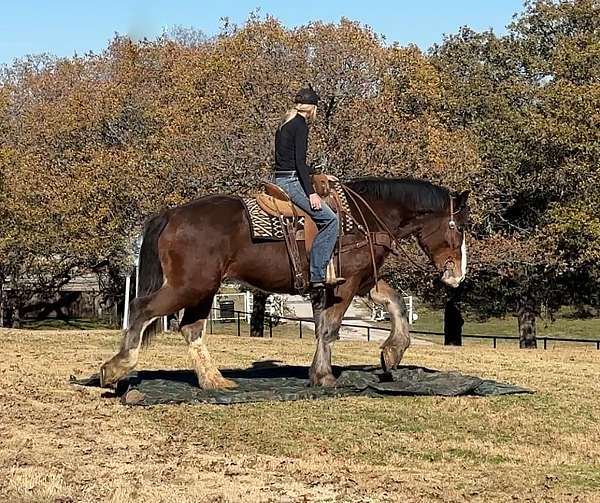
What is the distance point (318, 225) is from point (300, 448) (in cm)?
313

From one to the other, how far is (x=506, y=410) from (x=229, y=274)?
3185 mm

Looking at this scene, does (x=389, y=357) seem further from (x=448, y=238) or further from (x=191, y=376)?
(x=191, y=376)

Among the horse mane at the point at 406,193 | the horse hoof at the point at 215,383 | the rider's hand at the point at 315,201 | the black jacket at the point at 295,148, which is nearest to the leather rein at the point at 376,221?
the horse mane at the point at 406,193

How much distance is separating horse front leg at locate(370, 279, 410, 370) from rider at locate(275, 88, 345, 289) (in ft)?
3.27

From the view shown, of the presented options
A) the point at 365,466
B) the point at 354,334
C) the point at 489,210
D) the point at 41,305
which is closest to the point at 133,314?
the point at 365,466

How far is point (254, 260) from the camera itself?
10953 mm

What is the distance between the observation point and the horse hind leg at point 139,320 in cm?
1074

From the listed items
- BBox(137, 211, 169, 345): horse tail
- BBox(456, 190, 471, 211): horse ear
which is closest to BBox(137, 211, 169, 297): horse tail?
BBox(137, 211, 169, 345): horse tail

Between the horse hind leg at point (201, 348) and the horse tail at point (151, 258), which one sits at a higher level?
the horse tail at point (151, 258)

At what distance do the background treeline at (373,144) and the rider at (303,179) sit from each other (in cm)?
1562

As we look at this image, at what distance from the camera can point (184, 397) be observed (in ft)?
35.3

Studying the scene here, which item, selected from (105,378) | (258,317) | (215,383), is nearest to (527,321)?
(258,317)

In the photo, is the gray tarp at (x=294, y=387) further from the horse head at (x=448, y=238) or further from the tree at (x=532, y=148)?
the tree at (x=532, y=148)

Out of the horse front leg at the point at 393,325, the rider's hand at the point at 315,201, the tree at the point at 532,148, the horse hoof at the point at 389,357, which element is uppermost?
the tree at the point at 532,148
